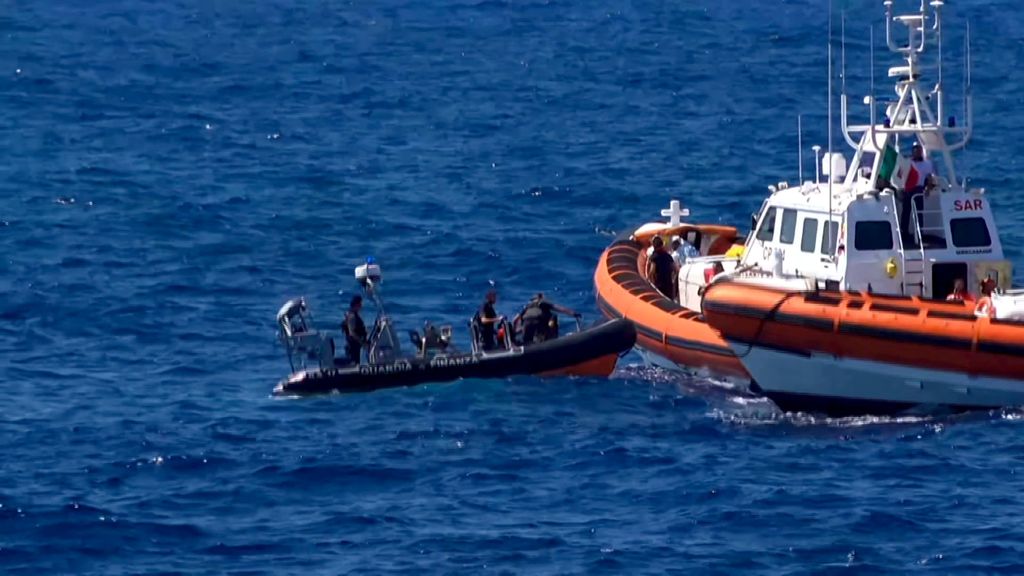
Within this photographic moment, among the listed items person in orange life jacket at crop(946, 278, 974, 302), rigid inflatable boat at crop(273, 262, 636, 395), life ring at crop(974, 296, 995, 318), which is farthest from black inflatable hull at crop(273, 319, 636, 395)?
life ring at crop(974, 296, 995, 318)

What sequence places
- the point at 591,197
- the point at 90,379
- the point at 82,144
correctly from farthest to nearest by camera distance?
the point at 82,144, the point at 591,197, the point at 90,379

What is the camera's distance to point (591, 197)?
151 ft

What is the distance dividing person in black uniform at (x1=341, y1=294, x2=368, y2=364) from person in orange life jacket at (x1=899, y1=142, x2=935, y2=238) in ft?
23.7

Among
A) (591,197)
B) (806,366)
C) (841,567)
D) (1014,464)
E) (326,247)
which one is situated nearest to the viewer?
(841,567)

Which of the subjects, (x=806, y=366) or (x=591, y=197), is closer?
(x=806, y=366)

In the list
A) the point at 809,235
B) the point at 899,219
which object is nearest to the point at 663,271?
the point at 809,235

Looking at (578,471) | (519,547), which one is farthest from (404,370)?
(519,547)

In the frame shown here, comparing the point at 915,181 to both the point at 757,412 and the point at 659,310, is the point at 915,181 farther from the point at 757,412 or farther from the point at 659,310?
the point at 659,310

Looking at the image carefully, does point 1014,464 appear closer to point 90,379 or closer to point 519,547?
point 519,547

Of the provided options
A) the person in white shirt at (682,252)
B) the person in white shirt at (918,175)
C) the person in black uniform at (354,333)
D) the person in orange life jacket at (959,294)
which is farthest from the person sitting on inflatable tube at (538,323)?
the person in orange life jacket at (959,294)

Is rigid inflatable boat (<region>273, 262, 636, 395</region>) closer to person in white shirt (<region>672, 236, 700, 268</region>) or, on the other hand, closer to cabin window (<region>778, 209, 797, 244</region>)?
cabin window (<region>778, 209, 797, 244</region>)

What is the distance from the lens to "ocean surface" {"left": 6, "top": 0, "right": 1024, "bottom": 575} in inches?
932

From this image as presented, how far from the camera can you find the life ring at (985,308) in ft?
88.3

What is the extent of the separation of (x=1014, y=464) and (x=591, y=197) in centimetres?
2105
